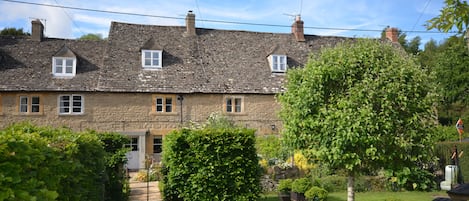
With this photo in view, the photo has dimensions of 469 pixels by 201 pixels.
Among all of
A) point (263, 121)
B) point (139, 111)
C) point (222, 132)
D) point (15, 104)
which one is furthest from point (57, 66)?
point (222, 132)

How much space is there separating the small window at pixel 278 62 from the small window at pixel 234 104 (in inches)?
138

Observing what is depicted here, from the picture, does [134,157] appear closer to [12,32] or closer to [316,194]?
[316,194]

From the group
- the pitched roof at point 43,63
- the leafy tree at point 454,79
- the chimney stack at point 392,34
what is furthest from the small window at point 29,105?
the leafy tree at point 454,79

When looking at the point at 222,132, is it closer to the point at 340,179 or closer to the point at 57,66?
the point at 340,179

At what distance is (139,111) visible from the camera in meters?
23.2

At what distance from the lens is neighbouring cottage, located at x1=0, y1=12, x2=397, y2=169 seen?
883 inches

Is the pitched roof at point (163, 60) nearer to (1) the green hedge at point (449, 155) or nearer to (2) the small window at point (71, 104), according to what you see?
(2) the small window at point (71, 104)

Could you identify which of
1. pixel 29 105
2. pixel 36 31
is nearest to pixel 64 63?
pixel 29 105

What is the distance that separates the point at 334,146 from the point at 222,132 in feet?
10.9

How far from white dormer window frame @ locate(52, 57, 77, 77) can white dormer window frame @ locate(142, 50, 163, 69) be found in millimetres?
4082

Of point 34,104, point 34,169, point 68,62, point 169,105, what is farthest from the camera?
point 169,105

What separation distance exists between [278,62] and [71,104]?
13359 millimetres

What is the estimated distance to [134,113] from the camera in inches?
913

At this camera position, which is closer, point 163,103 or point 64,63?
point 64,63
